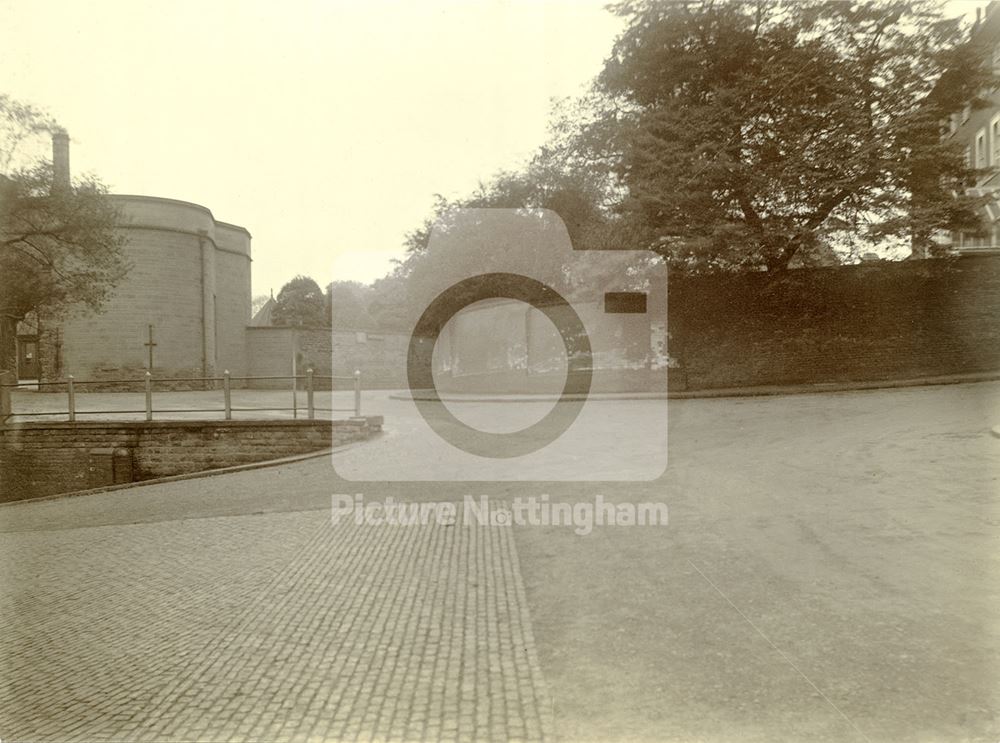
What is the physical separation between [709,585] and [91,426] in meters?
11.6

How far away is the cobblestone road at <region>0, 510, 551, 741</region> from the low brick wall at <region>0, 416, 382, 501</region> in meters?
5.95

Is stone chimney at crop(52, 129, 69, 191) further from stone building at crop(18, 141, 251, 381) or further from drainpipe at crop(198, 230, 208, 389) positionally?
drainpipe at crop(198, 230, 208, 389)

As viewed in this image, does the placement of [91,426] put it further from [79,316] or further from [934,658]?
[79,316]

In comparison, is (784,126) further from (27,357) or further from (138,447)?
(27,357)

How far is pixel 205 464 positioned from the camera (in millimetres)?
11719

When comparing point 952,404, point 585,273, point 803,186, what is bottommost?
point 952,404

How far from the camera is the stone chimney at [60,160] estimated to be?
1078 centimetres

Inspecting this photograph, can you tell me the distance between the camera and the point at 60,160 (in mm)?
12508

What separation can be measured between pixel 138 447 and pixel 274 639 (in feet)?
32.4

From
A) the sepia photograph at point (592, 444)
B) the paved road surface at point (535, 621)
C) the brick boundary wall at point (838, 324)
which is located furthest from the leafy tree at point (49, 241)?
the brick boundary wall at point (838, 324)

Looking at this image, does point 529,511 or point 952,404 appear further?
point 952,404

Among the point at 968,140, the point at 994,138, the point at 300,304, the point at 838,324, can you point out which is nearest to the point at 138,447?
the point at 838,324

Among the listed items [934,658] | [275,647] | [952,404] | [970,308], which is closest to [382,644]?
[275,647]

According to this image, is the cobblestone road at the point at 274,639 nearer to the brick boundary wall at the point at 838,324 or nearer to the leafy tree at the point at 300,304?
the brick boundary wall at the point at 838,324
